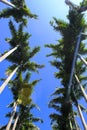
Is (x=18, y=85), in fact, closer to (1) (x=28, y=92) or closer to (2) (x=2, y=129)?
(2) (x=2, y=129)

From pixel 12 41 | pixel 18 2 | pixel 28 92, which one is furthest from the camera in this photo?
pixel 12 41

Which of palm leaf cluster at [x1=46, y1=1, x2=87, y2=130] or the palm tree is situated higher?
the palm tree

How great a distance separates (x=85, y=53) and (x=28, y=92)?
870 cm

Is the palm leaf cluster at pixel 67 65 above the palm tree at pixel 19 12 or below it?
below

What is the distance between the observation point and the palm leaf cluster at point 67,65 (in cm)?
3203

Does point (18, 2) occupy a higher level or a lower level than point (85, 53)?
higher

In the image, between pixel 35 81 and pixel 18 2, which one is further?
pixel 35 81

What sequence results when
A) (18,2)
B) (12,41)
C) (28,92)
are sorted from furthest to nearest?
(12,41) < (18,2) < (28,92)

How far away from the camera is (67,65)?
33.2m

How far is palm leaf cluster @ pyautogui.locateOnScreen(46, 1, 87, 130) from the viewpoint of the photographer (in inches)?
1261

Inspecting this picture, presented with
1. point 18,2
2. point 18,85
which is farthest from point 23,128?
point 18,2

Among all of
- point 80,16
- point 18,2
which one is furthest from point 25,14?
point 80,16

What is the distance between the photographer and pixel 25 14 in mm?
32906

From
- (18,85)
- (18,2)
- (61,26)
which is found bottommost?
(18,85)
